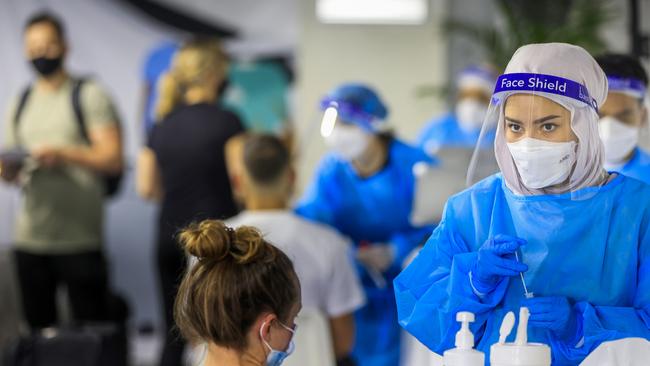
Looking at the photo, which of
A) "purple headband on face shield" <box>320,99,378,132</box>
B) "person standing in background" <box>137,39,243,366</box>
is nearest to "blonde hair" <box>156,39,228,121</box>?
"person standing in background" <box>137,39,243,366</box>

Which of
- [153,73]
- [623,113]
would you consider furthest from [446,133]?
[623,113]

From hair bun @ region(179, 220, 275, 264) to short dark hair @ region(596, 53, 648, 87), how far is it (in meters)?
1.21

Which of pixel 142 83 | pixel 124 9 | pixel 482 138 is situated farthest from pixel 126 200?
pixel 482 138

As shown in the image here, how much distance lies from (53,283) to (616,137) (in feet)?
9.74

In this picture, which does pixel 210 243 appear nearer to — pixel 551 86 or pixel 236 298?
pixel 236 298

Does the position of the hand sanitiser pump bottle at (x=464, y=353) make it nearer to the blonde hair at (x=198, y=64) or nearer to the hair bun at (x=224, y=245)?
the hair bun at (x=224, y=245)

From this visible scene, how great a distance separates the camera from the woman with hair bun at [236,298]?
233cm

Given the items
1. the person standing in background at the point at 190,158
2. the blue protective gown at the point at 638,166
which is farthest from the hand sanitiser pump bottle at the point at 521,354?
the person standing in background at the point at 190,158

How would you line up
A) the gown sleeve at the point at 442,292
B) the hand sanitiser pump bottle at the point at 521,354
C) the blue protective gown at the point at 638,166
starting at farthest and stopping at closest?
1. the blue protective gown at the point at 638,166
2. the gown sleeve at the point at 442,292
3. the hand sanitiser pump bottle at the point at 521,354

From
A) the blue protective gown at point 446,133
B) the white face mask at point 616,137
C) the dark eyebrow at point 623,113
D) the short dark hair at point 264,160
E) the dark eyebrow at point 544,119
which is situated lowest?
the blue protective gown at point 446,133

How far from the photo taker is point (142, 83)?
7473 mm

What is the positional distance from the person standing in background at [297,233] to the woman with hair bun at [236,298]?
52.8 inches

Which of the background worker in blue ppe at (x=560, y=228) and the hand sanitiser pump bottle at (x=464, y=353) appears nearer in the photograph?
the hand sanitiser pump bottle at (x=464, y=353)

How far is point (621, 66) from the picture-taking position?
3.21m
